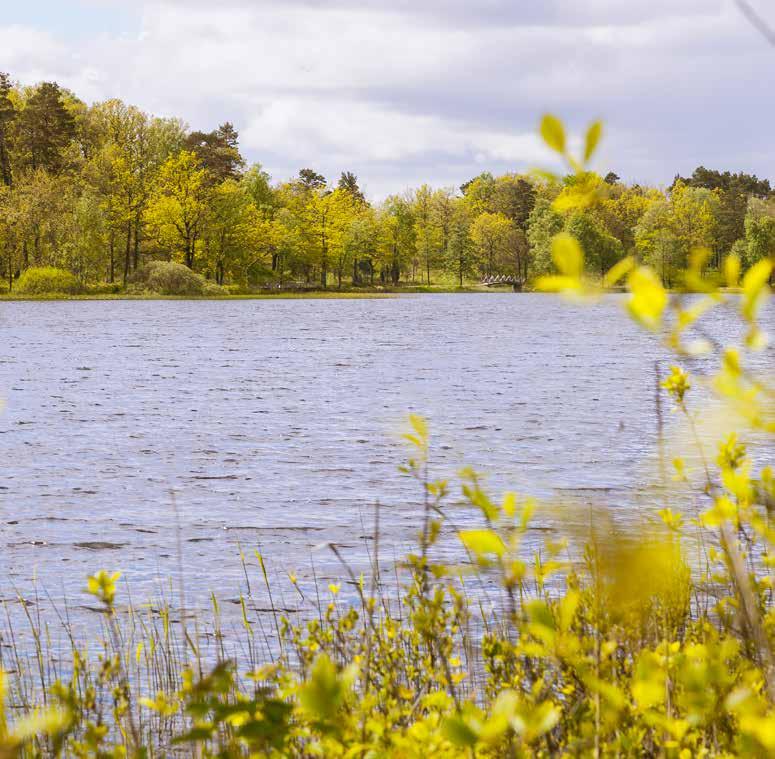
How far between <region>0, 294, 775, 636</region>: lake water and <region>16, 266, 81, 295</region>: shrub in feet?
118

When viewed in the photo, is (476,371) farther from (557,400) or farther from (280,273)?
(280,273)

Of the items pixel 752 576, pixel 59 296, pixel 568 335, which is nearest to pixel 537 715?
pixel 752 576

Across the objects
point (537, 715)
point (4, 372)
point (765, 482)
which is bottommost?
point (4, 372)

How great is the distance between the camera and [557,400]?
2270 centimetres

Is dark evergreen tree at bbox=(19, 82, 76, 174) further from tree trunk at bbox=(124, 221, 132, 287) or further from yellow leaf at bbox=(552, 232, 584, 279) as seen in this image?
yellow leaf at bbox=(552, 232, 584, 279)

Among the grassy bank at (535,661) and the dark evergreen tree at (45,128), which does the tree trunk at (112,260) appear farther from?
the grassy bank at (535,661)

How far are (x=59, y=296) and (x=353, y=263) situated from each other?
37609 millimetres

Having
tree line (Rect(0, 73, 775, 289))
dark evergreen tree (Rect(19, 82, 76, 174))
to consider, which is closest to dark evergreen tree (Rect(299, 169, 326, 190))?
tree line (Rect(0, 73, 775, 289))

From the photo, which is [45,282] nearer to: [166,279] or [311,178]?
[166,279]

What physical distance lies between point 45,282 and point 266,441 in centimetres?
6294

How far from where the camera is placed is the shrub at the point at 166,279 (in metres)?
78.5

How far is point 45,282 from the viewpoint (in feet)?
248

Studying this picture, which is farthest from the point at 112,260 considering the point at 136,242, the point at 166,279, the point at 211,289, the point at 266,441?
the point at 266,441

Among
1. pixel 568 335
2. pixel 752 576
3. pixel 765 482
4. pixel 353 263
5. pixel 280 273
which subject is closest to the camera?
pixel 765 482
